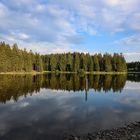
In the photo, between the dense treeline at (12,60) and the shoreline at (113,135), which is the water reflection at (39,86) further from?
the dense treeline at (12,60)

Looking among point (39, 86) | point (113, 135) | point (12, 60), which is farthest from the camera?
point (12, 60)

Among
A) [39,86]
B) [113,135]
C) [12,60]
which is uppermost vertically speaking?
[12,60]

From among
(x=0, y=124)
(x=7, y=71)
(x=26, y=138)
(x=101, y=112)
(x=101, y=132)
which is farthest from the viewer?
(x=7, y=71)

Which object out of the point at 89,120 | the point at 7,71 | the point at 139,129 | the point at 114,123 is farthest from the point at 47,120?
the point at 7,71

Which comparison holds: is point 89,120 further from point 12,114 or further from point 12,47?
point 12,47

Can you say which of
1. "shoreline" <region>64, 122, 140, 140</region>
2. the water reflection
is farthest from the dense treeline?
"shoreline" <region>64, 122, 140, 140</region>

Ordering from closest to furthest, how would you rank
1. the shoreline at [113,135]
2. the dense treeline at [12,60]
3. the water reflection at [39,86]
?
the shoreline at [113,135]
the water reflection at [39,86]
the dense treeline at [12,60]

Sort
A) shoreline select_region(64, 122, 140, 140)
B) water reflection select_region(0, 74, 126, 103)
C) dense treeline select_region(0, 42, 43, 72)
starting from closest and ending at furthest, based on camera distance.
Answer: shoreline select_region(64, 122, 140, 140) < water reflection select_region(0, 74, 126, 103) < dense treeline select_region(0, 42, 43, 72)

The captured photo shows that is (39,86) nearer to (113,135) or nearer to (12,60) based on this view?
(113,135)

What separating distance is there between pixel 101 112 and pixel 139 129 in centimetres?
1095

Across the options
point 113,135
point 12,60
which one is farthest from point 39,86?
point 12,60

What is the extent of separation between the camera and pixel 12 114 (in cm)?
3425

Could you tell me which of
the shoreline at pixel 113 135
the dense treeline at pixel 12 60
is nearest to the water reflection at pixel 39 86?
the shoreline at pixel 113 135

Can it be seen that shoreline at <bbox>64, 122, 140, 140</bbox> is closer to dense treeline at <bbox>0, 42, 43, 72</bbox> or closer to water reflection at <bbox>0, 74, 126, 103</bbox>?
water reflection at <bbox>0, 74, 126, 103</bbox>
